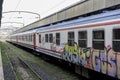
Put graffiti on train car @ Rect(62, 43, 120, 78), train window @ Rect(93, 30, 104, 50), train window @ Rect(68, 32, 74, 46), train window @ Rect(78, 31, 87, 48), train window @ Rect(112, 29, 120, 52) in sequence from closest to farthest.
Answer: train window @ Rect(112, 29, 120, 52)
graffiti on train car @ Rect(62, 43, 120, 78)
train window @ Rect(93, 30, 104, 50)
train window @ Rect(78, 31, 87, 48)
train window @ Rect(68, 32, 74, 46)

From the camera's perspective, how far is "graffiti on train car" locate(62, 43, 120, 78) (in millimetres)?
8922

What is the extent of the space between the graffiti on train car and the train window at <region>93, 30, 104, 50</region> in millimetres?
184

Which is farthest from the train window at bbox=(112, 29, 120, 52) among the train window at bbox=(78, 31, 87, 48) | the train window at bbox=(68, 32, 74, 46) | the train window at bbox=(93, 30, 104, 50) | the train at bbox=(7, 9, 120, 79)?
the train window at bbox=(68, 32, 74, 46)

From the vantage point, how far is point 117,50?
8.77 metres

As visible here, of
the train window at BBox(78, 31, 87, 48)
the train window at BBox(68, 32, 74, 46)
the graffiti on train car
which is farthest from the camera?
the train window at BBox(68, 32, 74, 46)

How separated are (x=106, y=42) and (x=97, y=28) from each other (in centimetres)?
100

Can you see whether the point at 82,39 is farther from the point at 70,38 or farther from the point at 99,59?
the point at 99,59

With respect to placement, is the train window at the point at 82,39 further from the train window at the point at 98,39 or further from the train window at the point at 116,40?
the train window at the point at 116,40

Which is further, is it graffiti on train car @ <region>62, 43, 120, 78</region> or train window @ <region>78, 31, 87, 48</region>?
train window @ <region>78, 31, 87, 48</region>

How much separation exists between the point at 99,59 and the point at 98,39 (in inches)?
29.9

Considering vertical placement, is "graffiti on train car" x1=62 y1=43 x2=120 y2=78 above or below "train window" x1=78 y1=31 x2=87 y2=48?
below

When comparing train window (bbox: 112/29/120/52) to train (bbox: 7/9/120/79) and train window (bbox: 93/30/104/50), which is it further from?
train window (bbox: 93/30/104/50)

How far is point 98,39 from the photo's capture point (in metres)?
10.1

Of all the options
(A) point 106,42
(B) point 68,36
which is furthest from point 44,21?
(A) point 106,42
